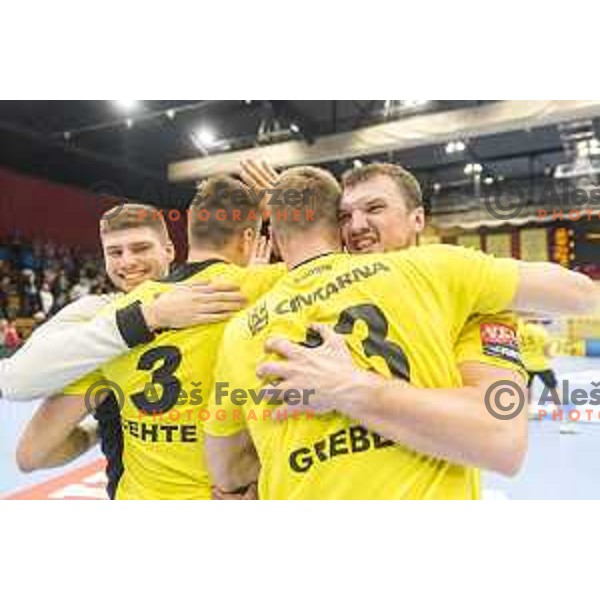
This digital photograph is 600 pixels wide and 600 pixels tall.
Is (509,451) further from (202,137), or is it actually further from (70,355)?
(202,137)

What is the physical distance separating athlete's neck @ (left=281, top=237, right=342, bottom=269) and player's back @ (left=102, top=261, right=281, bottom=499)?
0.20m

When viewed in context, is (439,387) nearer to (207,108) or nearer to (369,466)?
(369,466)

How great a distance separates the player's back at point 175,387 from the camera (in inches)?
55.1

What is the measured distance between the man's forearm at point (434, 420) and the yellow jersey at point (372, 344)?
2.4 inches

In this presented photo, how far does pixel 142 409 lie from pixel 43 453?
250 millimetres

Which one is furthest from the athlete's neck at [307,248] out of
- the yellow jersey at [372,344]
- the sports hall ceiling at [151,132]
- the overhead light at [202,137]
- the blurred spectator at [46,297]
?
the overhead light at [202,137]

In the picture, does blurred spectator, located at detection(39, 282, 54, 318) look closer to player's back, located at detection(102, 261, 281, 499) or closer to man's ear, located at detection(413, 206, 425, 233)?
player's back, located at detection(102, 261, 281, 499)

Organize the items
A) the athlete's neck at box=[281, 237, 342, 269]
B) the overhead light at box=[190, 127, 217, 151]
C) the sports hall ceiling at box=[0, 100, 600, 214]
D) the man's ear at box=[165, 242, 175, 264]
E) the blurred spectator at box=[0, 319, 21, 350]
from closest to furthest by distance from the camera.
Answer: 1. the athlete's neck at box=[281, 237, 342, 269]
2. the man's ear at box=[165, 242, 175, 264]
3. the blurred spectator at box=[0, 319, 21, 350]
4. the sports hall ceiling at box=[0, 100, 600, 214]
5. the overhead light at box=[190, 127, 217, 151]

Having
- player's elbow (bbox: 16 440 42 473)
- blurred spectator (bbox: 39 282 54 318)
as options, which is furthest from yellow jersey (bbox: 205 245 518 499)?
blurred spectator (bbox: 39 282 54 318)

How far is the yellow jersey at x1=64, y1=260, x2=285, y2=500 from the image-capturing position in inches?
55.1

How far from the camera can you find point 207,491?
1.45 meters

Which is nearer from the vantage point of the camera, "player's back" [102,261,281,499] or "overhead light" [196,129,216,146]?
"player's back" [102,261,281,499]

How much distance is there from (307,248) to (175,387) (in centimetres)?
47
